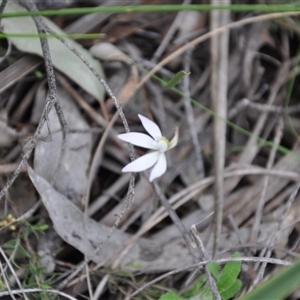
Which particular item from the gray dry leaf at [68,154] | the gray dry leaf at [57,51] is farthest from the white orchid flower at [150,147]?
the gray dry leaf at [57,51]

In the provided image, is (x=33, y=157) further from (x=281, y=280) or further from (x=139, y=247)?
(x=281, y=280)

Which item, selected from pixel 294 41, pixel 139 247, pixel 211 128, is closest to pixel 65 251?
pixel 139 247

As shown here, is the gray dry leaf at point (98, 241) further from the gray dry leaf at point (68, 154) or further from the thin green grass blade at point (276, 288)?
the thin green grass blade at point (276, 288)

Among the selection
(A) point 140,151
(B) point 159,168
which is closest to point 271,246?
(B) point 159,168

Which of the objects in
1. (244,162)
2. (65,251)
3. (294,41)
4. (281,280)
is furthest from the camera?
(294,41)

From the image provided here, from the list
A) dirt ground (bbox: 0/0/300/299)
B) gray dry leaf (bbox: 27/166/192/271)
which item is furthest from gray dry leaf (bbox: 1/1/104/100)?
gray dry leaf (bbox: 27/166/192/271)

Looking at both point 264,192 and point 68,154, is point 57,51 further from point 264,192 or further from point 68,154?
point 264,192

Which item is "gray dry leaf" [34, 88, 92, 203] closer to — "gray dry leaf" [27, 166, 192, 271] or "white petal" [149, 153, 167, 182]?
"gray dry leaf" [27, 166, 192, 271]

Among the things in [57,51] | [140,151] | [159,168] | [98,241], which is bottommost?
[98,241]
